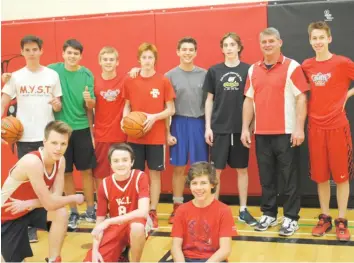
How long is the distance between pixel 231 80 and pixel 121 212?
1.69 m

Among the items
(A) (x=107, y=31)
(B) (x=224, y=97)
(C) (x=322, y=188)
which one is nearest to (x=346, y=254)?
(C) (x=322, y=188)

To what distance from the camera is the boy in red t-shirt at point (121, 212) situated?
2928mm

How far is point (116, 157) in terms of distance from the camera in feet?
10.0

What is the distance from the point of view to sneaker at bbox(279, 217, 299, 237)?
3.86 metres

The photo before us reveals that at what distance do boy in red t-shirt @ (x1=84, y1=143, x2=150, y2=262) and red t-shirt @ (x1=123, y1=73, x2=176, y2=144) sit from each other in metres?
1.05

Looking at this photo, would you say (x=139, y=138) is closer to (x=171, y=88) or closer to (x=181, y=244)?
(x=171, y=88)

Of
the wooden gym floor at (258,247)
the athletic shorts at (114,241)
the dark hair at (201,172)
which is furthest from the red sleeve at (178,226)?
the wooden gym floor at (258,247)

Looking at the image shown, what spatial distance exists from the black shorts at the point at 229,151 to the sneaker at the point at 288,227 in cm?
63

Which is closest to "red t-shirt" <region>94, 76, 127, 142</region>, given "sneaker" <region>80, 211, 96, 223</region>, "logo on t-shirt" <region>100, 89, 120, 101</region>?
"logo on t-shirt" <region>100, 89, 120, 101</region>

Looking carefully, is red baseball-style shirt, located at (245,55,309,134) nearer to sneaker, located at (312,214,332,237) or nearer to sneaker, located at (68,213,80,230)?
sneaker, located at (312,214,332,237)

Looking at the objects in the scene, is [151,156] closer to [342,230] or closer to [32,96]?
[32,96]

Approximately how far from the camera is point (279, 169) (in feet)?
13.3

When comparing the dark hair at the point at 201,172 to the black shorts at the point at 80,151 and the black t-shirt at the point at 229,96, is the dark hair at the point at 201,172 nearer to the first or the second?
the black t-shirt at the point at 229,96

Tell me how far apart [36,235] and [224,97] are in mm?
2048
